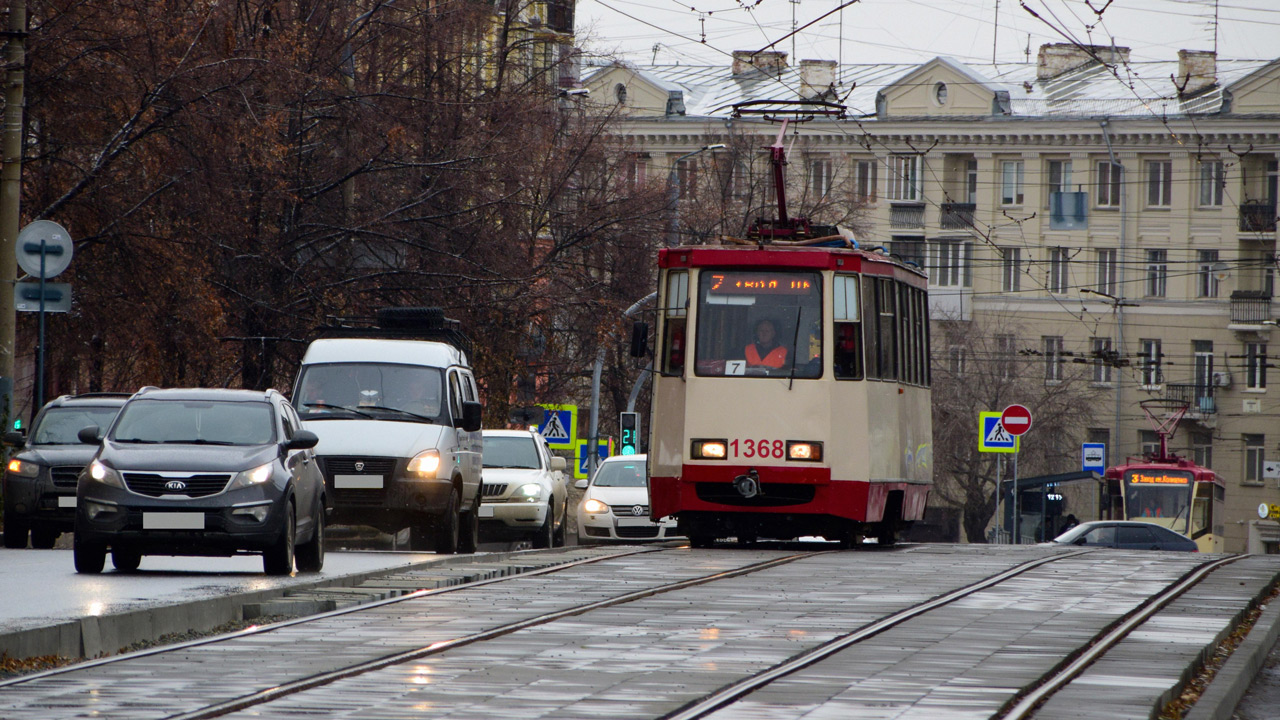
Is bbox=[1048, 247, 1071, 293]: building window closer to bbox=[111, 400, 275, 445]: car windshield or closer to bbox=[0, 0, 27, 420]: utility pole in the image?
bbox=[0, 0, 27, 420]: utility pole

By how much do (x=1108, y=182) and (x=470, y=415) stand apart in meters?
54.6

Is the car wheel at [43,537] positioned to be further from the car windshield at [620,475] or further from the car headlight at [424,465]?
the car windshield at [620,475]

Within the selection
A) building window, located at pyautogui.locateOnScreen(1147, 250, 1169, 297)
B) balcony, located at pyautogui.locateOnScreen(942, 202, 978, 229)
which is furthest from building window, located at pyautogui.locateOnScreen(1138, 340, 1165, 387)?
balcony, located at pyautogui.locateOnScreen(942, 202, 978, 229)

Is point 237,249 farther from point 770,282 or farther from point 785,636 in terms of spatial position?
point 785,636

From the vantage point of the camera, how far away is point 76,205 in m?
23.9

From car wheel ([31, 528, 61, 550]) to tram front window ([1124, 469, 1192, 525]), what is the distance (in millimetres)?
33351

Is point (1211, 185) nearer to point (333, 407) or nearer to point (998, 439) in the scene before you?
point (998, 439)

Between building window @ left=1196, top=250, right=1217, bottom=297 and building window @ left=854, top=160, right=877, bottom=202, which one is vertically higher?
building window @ left=854, top=160, right=877, bottom=202

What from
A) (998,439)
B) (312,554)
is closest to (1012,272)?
(998,439)

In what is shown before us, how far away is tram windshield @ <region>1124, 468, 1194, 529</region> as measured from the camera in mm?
49844

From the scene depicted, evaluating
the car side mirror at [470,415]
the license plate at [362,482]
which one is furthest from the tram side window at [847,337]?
the license plate at [362,482]

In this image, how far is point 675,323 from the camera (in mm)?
21531

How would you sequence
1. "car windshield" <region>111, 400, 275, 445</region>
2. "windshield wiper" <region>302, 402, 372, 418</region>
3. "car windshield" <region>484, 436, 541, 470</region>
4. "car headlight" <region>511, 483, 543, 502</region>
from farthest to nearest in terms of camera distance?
"car windshield" <region>484, 436, 541, 470</region>
"car headlight" <region>511, 483, 543, 502</region>
"windshield wiper" <region>302, 402, 372, 418</region>
"car windshield" <region>111, 400, 275, 445</region>

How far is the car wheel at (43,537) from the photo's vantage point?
21328 mm
